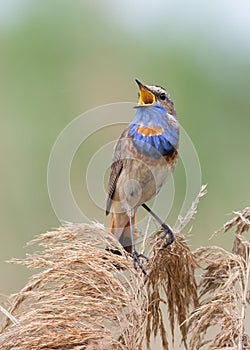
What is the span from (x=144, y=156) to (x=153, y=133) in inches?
4.3

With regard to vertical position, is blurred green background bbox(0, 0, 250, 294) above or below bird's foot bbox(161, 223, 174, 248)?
above

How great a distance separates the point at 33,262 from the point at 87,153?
4.88m

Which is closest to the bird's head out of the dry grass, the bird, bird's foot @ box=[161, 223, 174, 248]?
the bird

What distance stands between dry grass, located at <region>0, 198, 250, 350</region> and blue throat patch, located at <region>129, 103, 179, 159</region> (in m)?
1.06

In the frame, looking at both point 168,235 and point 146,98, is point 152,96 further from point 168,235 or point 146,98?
point 168,235

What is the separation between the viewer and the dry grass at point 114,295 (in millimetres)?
2096

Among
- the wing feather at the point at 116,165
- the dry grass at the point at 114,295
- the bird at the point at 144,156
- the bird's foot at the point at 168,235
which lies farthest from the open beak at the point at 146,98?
the dry grass at the point at 114,295

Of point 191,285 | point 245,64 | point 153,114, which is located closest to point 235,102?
point 245,64

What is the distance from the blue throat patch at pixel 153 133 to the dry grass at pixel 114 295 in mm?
1061

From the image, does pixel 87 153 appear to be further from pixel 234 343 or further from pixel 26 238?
pixel 234 343

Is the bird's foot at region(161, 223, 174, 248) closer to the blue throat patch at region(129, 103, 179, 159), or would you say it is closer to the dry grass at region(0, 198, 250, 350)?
the dry grass at region(0, 198, 250, 350)

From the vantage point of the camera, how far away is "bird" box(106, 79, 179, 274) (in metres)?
3.59

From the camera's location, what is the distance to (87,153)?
7.13 m

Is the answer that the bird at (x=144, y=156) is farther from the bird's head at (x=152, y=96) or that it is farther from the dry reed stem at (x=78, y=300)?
the dry reed stem at (x=78, y=300)
